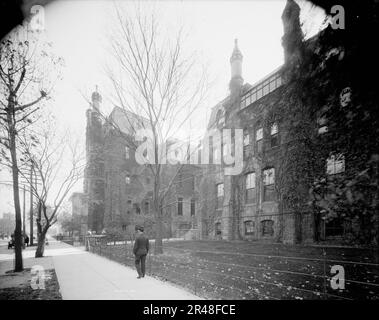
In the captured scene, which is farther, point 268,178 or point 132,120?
point 268,178

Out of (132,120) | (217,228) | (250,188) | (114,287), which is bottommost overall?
(217,228)

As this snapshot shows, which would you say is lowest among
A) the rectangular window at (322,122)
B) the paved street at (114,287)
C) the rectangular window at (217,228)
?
the rectangular window at (217,228)

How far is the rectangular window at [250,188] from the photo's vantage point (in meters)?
18.9

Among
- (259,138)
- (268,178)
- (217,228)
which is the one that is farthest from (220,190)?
(259,138)

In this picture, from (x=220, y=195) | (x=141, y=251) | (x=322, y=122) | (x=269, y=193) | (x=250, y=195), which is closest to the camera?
(x=322, y=122)

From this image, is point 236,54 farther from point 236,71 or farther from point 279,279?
Answer: point 279,279

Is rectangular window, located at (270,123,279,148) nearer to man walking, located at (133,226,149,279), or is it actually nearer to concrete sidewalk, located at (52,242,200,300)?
man walking, located at (133,226,149,279)

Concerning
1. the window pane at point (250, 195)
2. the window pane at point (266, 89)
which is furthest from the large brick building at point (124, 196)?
the window pane at point (266, 89)

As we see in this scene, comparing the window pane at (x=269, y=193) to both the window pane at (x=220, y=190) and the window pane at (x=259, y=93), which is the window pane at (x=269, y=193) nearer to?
the window pane at (x=220, y=190)

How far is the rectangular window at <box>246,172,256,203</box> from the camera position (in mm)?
18859

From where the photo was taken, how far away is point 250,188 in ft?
62.8

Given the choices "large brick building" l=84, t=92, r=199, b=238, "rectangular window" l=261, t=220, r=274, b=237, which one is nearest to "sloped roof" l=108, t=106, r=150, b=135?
"large brick building" l=84, t=92, r=199, b=238

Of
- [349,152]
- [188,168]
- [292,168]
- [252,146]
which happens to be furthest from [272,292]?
[188,168]
